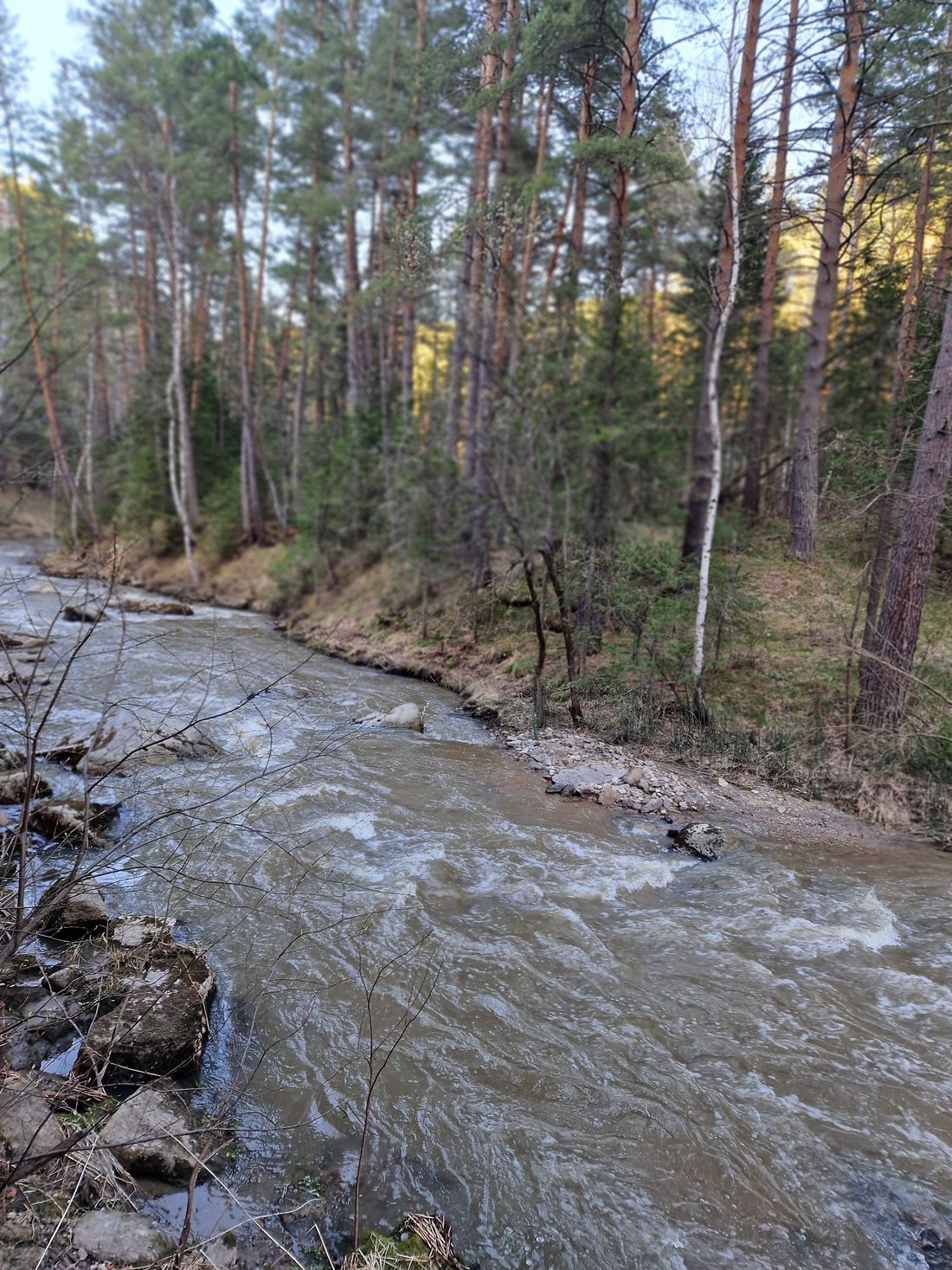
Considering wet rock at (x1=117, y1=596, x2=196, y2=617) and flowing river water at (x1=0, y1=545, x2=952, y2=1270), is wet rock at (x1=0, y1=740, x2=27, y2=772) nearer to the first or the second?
flowing river water at (x1=0, y1=545, x2=952, y2=1270)

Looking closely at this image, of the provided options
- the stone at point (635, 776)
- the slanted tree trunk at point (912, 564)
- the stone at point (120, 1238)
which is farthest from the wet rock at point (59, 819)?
the slanted tree trunk at point (912, 564)

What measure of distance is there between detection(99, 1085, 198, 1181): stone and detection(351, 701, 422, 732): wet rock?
20.7 feet

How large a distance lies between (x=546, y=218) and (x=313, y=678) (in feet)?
40.2

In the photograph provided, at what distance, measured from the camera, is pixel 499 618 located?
13.2 meters

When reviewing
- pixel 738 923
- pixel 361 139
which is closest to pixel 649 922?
pixel 738 923

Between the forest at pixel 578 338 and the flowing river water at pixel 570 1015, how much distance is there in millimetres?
2530

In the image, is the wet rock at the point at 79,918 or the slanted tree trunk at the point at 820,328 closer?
the wet rock at the point at 79,918

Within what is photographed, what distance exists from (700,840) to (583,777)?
1749 millimetres

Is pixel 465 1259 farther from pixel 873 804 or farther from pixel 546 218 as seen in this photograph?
pixel 546 218

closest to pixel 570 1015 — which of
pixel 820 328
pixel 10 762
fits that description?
pixel 10 762

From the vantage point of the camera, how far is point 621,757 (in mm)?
8547

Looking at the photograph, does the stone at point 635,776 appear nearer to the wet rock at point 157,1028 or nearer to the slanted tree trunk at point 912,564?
the slanted tree trunk at point 912,564

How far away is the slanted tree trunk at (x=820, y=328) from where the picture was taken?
11188mm

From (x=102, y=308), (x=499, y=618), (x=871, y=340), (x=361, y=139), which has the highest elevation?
(x=361, y=139)
